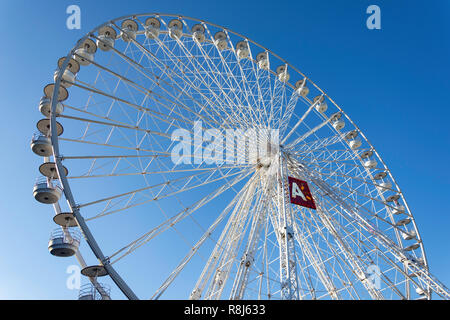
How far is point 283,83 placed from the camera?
2147 cm

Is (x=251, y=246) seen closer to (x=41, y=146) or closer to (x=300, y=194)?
(x=300, y=194)

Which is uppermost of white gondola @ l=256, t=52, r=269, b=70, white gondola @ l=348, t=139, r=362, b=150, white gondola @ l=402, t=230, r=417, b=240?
white gondola @ l=256, t=52, r=269, b=70

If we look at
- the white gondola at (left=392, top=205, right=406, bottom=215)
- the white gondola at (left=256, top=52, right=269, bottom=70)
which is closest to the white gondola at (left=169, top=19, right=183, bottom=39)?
the white gondola at (left=256, top=52, right=269, bottom=70)

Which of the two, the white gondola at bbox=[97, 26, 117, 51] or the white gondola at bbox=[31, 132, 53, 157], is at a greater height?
the white gondola at bbox=[97, 26, 117, 51]

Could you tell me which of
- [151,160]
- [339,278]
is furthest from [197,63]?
[339,278]

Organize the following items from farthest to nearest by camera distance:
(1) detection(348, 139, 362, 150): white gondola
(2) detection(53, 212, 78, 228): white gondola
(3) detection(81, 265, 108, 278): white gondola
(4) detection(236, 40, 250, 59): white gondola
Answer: (1) detection(348, 139, 362, 150): white gondola → (4) detection(236, 40, 250, 59): white gondola → (2) detection(53, 212, 78, 228): white gondola → (3) detection(81, 265, 108, 278): white gondola

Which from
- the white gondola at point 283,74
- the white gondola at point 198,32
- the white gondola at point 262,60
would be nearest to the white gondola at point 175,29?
the white gondola at point 198,32

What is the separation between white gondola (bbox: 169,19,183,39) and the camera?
1884 centimetres

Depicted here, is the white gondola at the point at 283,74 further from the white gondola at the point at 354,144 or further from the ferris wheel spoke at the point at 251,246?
the ferris wheel spoke at the point at 251,246

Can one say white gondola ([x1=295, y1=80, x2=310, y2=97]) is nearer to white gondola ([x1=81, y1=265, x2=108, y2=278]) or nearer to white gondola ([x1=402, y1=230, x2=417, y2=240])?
white gondola ([x1=402, y1=230, x2=417, y2=240])

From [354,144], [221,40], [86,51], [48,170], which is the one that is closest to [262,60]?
[221,40]

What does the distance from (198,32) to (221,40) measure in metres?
1.22

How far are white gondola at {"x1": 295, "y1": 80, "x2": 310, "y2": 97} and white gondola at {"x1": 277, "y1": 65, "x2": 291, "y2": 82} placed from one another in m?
0.79

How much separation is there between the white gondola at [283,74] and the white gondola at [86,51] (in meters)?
9.97
